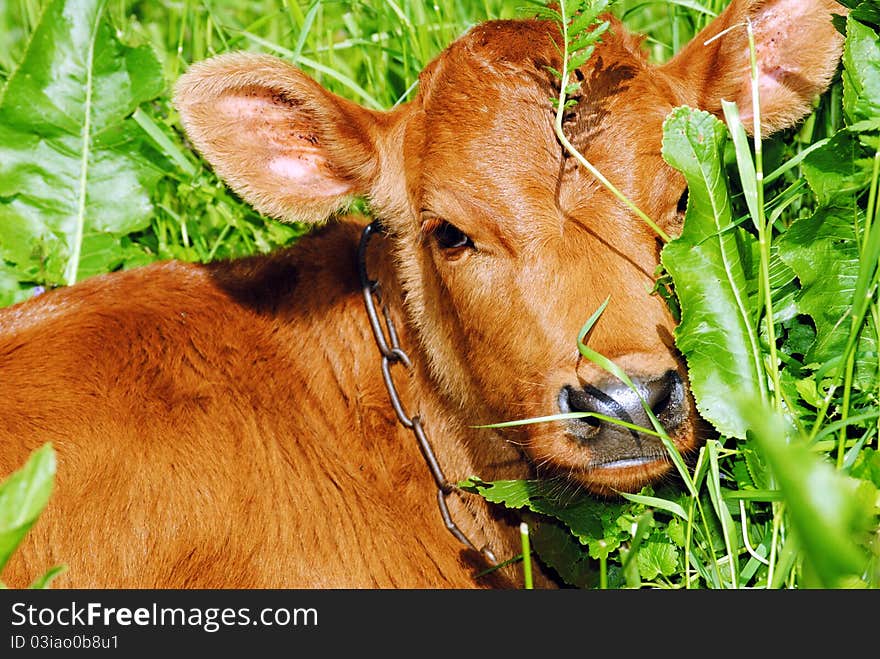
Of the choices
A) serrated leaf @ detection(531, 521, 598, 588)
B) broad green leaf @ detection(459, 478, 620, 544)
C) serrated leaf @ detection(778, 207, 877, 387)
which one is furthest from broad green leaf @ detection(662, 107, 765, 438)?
serrated leaf @ detection(531, 521, 598, 588)

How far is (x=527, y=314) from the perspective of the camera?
3.72 m

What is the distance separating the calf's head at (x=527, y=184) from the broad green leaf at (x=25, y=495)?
156cm

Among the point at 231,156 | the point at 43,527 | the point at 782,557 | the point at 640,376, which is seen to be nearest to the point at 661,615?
the point at 782,557

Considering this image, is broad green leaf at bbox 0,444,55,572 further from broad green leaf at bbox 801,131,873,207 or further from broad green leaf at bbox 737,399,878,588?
broad green leaf at bbox 801,131,873,207

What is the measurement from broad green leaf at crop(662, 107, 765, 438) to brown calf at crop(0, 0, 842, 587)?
0.35 ft

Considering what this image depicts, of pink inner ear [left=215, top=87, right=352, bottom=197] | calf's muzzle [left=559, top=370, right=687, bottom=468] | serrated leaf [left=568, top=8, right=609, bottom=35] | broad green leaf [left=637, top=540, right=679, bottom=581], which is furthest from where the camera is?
pink inner ear [left=215, top=87, right=352, bottom=197]

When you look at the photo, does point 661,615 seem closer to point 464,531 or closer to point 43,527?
point 464,531

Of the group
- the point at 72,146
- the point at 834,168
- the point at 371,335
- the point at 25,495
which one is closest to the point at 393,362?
the point at 371,335

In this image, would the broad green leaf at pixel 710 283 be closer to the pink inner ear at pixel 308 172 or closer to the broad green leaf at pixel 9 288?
the pink inner ear at pixel 308 172

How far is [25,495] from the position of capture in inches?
98.5

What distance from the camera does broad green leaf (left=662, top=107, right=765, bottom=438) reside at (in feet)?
11.5

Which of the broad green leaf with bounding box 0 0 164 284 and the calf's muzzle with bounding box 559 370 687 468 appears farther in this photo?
the broad green leaf with bounding box 0 0 164 284

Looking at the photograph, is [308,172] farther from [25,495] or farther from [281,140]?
[25,495]

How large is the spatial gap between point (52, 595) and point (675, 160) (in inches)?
85.5
